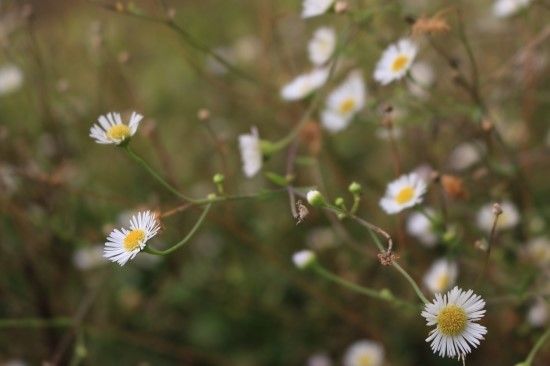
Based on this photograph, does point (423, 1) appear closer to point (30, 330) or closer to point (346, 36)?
point (346, 36)

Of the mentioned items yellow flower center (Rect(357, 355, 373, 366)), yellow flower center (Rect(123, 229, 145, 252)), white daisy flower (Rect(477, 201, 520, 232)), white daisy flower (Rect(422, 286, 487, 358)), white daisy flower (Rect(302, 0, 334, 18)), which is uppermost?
white daisy flower (Rect(302, 0, 334, 18))

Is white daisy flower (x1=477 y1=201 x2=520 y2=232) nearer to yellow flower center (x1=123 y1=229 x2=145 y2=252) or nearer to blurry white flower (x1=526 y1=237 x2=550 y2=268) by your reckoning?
blurry white flower (x1=526 y1=237 x2=550 y2=268)

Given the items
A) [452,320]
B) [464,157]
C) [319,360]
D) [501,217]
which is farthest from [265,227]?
[452,320]

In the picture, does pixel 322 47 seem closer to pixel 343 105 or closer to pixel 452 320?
pixel 343 105

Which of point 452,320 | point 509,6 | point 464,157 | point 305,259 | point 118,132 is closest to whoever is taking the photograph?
point 452,320

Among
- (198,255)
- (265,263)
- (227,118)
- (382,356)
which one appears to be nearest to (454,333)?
(382,356)

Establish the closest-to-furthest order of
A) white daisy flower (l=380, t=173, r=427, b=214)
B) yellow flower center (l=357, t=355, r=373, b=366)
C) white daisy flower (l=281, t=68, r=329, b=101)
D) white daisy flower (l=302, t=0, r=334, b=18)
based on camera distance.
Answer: white daisy flower (l=380, t=173, r=427, b=214) < white daisy flower (l=302, t=0, r=334, b=18) < white daisy flower (l=281, t=68, r=329, b=101) < yellow flower center (l=357, t=355, r=373, b=366)

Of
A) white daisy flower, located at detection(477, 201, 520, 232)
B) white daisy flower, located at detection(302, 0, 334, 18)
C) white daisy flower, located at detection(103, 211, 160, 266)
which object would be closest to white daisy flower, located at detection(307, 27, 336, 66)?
white daisy flower, located at detection(302, 0, 334, 18)
